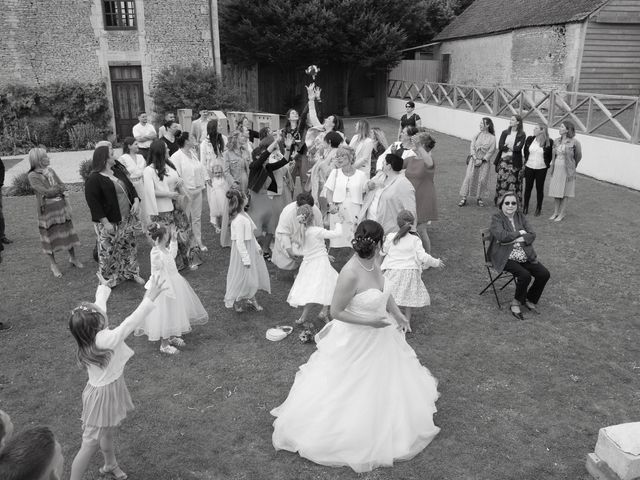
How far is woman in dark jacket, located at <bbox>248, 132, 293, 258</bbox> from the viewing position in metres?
7.80

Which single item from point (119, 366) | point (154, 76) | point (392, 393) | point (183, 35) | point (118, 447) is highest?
point (183, 35)

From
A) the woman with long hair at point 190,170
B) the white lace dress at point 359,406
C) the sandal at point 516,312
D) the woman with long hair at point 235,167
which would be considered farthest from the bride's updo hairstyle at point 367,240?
the woman with long hair at point 235,167

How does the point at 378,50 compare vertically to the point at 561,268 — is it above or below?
above

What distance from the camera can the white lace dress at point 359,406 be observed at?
395cm

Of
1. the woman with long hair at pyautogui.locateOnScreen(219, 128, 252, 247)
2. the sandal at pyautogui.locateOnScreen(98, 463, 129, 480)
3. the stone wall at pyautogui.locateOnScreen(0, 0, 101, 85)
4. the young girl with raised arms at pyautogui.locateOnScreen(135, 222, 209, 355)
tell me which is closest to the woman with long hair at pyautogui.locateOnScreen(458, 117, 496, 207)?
the woman with long hair at pyautogui.locateOnScreen(219, 128, 252, 247)

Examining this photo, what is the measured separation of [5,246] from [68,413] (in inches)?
220

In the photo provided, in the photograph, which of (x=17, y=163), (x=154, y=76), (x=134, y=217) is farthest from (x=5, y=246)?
(x=154, y=76)

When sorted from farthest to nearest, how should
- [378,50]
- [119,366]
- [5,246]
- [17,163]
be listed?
[378,50]
[17,163]
[5,246]
[119,366]

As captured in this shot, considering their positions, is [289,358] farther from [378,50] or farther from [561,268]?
[378,50]

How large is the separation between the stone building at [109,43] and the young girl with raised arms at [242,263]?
50.2 feet

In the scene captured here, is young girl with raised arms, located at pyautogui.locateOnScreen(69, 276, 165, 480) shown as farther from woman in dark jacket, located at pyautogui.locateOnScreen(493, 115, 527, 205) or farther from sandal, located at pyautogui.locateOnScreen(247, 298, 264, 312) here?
woman in dark jacket, located at pyautogui.locateOnScreen(493, 115, 527, 205)

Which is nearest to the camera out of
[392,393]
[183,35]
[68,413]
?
[392,393]

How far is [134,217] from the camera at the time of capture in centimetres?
733

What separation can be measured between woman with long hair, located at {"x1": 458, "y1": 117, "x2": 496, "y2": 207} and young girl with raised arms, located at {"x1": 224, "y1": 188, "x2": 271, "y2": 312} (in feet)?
19.3
